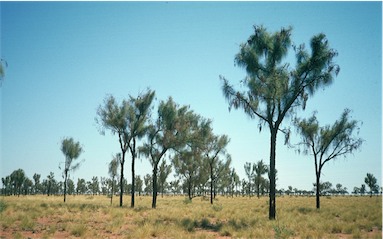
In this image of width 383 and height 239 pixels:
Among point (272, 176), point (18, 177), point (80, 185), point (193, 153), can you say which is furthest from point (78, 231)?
point (80, 185)

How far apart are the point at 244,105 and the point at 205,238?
391 inches

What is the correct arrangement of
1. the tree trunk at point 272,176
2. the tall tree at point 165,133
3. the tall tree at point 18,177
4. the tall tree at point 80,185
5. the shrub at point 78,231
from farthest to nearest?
1. the tall tree at point 80,185
2. the tall tree at point 18,177
3. the tall tree at point 165,133
4. the tree trunk at point 272,176
5. the shrub at point 78,231

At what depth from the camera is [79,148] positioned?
42.4m

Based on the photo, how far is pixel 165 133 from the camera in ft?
91.6

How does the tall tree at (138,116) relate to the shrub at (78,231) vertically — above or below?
above

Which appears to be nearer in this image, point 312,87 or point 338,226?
point 338,226

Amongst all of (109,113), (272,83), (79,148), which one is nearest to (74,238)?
(272,83)

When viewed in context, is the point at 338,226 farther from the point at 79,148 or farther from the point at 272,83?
the point at 79,148

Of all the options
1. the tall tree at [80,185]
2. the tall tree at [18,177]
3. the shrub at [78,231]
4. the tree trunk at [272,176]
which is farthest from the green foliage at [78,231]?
the tall tree at [80,185]

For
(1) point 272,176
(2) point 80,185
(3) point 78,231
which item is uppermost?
(1) point 272,176

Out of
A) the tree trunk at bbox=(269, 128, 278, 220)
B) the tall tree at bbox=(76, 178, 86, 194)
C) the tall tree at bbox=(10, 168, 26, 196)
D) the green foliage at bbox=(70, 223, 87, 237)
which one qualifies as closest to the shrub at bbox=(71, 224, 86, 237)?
the green foliage at bbox=(70, 223, 87, 237)

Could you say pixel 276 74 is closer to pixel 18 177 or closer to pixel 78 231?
pixel 78 231

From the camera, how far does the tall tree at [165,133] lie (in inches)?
1101

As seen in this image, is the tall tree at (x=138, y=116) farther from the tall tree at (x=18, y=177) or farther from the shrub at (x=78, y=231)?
the tall tree at (x=18, y=177)
